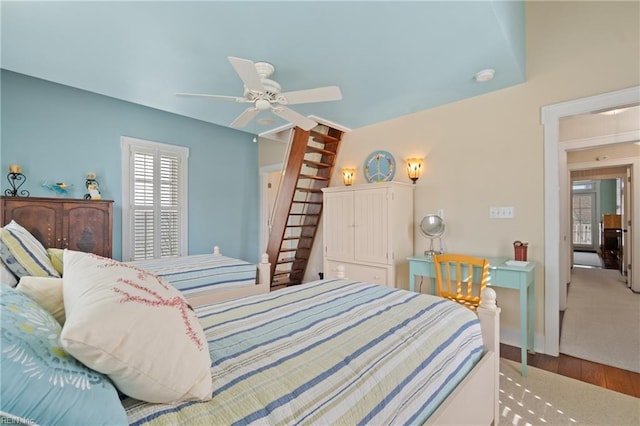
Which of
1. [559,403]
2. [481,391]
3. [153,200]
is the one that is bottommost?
[559,403]

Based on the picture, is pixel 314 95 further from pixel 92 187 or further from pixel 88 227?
pixel 92 187

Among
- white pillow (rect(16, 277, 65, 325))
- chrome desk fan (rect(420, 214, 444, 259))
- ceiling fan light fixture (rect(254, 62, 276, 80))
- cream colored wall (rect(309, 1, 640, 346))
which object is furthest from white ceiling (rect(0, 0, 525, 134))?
white pillow (rect(16, 277, 65, 325))

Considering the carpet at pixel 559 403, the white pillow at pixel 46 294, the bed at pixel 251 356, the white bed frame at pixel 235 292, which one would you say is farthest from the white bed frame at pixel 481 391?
the white bed frame at pixel 235 292

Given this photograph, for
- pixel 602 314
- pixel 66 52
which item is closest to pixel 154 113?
pixel 66 52

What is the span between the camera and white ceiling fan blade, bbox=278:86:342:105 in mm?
2106

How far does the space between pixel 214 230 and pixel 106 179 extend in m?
1.66

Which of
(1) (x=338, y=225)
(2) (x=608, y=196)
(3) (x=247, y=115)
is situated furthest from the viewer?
(2) (x=608, y=196)

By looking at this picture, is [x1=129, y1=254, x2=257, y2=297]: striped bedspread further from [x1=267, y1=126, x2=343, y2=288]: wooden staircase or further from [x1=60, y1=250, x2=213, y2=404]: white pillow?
[x1=60, y1=250, x2=213, y2=404]: white pillow

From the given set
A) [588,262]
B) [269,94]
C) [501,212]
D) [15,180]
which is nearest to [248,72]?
[269,94]

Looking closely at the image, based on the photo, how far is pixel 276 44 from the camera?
7.12 feet

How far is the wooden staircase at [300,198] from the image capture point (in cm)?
393

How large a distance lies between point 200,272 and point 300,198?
2.61 m

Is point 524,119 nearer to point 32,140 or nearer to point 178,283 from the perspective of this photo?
point 178,283

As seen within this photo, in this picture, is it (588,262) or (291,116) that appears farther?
(588,262)
